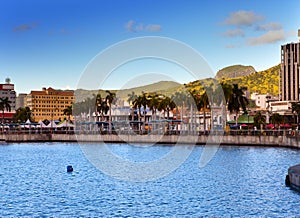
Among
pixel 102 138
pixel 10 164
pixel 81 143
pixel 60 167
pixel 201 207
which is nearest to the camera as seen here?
pixel 201 207

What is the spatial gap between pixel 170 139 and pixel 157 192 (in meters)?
75.6

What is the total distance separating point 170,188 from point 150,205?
991cm

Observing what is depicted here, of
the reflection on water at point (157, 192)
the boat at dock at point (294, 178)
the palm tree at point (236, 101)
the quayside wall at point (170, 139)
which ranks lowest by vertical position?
the reflection on water at point (157, 192)

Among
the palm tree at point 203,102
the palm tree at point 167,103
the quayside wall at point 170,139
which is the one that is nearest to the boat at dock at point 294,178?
the quayside wall at point 170,139

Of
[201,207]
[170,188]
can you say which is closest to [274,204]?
[201,207]

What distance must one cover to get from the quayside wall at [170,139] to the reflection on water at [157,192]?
28279mm

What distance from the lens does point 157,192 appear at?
5106 cm

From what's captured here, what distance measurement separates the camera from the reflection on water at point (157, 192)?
1647 inches

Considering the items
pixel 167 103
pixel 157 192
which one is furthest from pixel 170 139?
pixel 157 192

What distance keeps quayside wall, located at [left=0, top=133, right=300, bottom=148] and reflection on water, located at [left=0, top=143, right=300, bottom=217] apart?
28279 mm

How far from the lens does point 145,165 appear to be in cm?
8006

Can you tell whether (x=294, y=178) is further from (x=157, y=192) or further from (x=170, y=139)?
(x=170, y=139)

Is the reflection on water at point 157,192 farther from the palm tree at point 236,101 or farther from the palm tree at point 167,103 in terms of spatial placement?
the palm tree at point 167,103

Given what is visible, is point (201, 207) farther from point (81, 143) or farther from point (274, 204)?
point (81, 143)
